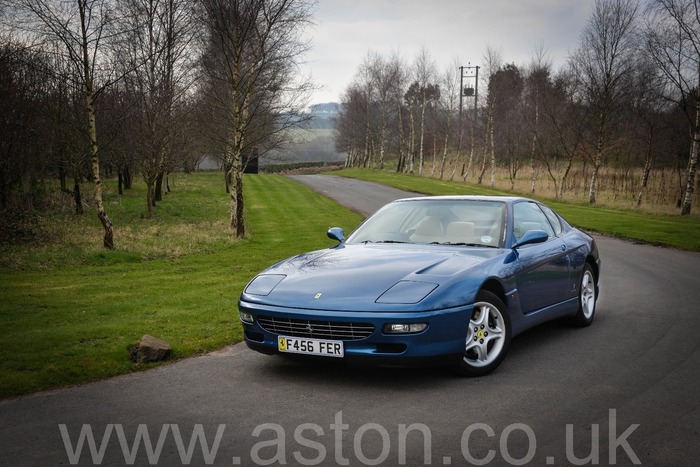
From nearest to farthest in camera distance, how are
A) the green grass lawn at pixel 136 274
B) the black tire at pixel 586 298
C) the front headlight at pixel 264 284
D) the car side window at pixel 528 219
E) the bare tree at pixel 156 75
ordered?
the front headlight at pixel 264 284 → the green grass lawn at pixel 136 274 → the car side window at pixel 528 219 → the black tire at pixel 586 298 → the bare tree at pixel 156 75

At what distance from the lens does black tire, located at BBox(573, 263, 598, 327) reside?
23.4 ft

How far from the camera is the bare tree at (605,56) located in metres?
32.0

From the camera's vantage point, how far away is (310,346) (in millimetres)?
4879

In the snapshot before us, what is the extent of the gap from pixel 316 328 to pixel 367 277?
62 centimetres

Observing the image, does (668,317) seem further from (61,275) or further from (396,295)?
(61,275)

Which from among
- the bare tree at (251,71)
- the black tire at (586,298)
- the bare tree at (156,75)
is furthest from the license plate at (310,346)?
the bare tree at (156,75)

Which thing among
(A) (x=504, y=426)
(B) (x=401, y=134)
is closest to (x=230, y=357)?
(A) (x=504, y=426)

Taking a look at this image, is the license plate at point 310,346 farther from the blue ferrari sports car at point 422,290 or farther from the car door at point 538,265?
the car door at point 538,265

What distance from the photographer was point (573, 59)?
→ 113 ft

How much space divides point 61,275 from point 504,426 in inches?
410

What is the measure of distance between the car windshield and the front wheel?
87cm

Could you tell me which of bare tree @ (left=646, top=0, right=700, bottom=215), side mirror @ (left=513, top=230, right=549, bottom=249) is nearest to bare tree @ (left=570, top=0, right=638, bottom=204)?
bare tree @ (left=646, top=0, right=700, bottom=215)

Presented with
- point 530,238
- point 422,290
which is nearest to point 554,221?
point 530,238

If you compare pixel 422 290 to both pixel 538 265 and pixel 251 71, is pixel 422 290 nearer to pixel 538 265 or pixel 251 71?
pixel 538 265
